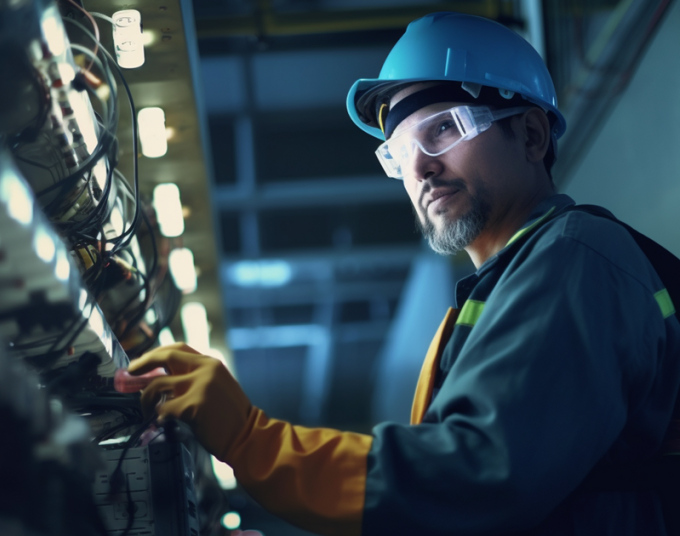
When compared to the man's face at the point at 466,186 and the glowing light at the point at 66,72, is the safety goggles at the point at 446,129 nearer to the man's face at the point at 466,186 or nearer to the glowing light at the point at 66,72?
the man's face at the point at 466,186

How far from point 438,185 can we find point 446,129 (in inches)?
5.2

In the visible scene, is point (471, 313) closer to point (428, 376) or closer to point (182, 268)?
point (428, 376)

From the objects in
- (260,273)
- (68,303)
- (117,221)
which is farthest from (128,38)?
(260,273)

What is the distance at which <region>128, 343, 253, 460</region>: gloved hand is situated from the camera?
1.18 meters

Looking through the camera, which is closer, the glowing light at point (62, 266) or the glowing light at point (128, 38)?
the glowing light at point (62, 266)

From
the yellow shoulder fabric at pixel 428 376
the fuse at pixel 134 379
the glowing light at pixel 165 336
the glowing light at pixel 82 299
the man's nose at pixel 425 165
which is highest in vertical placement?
the man's nose at pixel 425 165

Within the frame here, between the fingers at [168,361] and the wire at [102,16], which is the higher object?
the wire at [102,16]

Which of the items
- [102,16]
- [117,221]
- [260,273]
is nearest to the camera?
[102,16]

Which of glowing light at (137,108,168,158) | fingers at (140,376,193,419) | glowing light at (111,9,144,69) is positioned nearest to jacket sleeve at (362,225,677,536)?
fingers at (140,376,193,419)

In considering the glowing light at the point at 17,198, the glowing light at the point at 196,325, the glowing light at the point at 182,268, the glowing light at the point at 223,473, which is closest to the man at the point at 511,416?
the glowing light at the point at 17,198

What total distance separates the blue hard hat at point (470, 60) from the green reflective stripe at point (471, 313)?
0.59 m

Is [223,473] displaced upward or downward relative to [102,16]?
downward

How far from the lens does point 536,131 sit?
188 centimetres

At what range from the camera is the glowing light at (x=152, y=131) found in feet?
7.20
